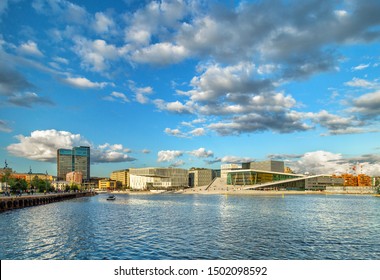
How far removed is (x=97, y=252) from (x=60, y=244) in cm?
623

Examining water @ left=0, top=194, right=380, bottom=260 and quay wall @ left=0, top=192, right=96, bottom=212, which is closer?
water @ left=0, top=194, right=380, bottom=260

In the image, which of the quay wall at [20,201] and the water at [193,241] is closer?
the water at [193,241]

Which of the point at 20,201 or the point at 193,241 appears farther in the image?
the point at 20,201

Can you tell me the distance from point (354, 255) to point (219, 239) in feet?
44.9

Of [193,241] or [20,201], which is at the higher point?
[20,201]

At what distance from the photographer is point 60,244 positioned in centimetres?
3600

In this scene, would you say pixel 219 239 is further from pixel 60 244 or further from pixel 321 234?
pixel 60 244

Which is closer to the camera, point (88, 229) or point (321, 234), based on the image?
point (321, 234)
